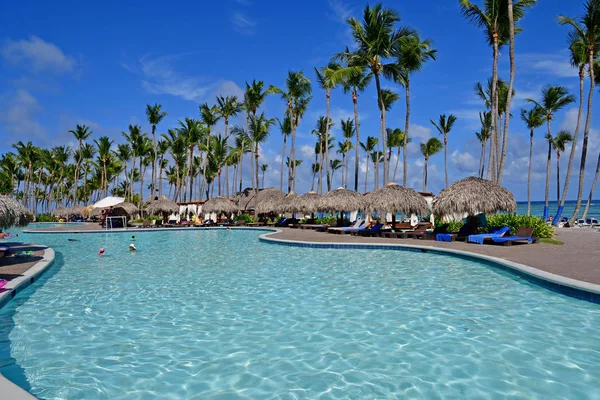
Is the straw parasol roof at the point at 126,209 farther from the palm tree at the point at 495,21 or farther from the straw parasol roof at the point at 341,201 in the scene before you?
the palm tree at the point at 495,21

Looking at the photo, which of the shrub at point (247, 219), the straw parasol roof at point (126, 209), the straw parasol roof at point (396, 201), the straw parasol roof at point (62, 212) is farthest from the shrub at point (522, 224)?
the straw parasol roof at point (62, 212)

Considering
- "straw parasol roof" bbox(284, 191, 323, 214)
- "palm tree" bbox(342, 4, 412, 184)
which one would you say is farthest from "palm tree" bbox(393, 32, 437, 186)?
"straw parasol roof" bbox(284, 191, 323, 214)

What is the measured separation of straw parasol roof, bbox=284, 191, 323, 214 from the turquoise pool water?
19.1 metres

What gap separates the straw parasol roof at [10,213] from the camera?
11695mm

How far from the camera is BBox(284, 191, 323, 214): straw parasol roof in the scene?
1123 inches

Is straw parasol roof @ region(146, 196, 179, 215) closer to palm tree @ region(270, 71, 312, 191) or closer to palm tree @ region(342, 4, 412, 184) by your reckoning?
palm tree @ region(270, 71, 312, 191)

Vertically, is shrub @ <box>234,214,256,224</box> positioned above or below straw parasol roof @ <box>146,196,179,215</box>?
below

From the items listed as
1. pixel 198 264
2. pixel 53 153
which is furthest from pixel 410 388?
pixel 53 153

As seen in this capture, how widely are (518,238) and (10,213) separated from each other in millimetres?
16861


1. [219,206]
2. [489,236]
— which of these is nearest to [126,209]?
[219,206]

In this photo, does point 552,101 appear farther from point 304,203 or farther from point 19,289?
point 19,289

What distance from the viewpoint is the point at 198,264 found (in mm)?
11797

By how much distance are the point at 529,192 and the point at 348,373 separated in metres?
45.8

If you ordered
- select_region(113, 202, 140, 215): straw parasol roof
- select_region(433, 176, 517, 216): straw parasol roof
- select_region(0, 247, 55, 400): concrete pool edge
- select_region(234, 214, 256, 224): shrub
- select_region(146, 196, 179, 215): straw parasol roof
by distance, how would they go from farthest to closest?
1. select_region(113, 202, 140, 215): straw parasol roof
2. select_region(146, 196, 179, 215): straw parasol roof
3. select_region(234, 214, 256, 224): shrub
4. select_region(433, 176, 517, 216): straw parasol roof
5. select_region(0, 247, 55, 400): concrete pool edge
